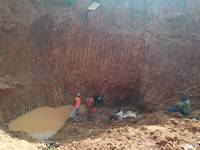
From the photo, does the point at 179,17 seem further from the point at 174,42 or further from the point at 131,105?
the point at 131,105

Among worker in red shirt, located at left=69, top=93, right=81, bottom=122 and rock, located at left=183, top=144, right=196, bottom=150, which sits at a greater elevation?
rock, located at left=183, top=144, right=196, bottom=150

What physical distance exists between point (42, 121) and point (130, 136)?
14.3 feet

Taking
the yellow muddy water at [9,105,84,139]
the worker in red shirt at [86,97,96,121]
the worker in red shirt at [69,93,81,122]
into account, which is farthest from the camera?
the worker in red shirt at [86,97,96,121]

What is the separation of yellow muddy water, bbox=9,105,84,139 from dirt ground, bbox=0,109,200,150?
0.56 meters

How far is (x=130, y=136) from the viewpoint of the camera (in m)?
10.9

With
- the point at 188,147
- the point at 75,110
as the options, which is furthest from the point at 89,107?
the point at 188,147

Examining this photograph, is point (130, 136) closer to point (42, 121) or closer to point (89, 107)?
point (89, 107)

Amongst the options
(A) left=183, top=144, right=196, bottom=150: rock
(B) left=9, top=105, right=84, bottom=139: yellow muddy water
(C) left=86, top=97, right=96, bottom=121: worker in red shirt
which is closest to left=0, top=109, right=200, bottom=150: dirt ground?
(A) left=183, top=144, right=196, bottom=150: rock

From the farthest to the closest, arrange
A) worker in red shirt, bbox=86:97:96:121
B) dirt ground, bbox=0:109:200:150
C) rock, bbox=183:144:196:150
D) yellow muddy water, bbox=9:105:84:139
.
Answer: worker in red shirt, bbox=86:97:96:121
yellow muddy water, bbox=9:105:84:139
dirt ground, bbox=0:109:200:150
rock, bbox=183:144:196:150

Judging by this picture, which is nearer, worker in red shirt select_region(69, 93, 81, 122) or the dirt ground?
the dirt ground

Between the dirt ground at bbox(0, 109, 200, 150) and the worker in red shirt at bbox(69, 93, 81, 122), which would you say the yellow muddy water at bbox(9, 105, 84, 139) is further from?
the dirt ground at bbox(0, 109, 200, 150)

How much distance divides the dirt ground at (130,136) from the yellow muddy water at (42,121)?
1.83 feet

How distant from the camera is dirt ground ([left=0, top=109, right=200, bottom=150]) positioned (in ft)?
33.4

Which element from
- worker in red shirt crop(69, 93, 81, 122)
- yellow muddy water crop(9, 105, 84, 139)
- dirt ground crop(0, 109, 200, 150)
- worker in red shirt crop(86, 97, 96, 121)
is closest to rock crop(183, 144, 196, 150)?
dirt ground crop(0, 109, 200, 150)
